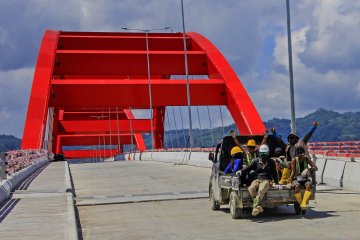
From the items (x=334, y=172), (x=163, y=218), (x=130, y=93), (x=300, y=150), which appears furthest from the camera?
(x=130, y=93)

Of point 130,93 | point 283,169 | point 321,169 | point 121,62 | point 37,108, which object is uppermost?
point 121,62

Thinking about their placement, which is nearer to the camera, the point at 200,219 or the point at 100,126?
the point at 200,219

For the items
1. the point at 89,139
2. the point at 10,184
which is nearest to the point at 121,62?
the point at 10,184

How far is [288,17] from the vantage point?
24.8 meters

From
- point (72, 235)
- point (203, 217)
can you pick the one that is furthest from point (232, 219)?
point (72, 235)

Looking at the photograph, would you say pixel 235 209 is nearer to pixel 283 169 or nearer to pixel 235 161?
pixel 235 161

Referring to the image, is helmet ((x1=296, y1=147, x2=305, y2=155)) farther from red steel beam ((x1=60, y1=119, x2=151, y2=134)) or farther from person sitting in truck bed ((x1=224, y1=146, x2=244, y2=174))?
red steel beam ((x1=60, y1=119, x2=151, y2=134))

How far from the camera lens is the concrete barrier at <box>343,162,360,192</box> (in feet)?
57.7

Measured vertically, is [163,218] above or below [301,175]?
below

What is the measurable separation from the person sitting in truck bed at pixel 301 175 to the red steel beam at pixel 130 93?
124 feet

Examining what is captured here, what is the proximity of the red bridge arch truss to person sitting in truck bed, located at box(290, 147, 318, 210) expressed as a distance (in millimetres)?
34483

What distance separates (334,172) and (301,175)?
719cm

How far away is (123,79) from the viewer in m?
60.8

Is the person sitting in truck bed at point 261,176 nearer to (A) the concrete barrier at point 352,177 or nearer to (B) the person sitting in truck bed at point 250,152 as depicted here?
(B) the person sitting in truck bed at point 250,152
